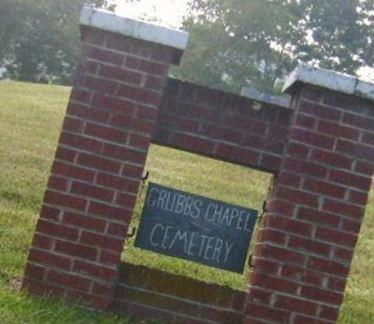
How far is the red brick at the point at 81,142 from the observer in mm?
5055

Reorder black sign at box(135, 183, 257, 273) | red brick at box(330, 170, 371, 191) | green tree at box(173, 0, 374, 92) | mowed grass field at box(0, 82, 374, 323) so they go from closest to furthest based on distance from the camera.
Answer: mowed grass field at box(0, 82, 374, 323)
red brick at box(330, 170, 371, 191)
black sign at box(135, 183, 257, 273)
green tree at box(173, 0, 374, 92)

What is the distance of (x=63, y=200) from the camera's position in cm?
505

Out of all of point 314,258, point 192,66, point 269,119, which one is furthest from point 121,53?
point 192,66

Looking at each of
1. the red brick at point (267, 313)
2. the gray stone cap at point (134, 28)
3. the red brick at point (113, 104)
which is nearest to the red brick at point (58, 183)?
the red brick at point (113, 104)

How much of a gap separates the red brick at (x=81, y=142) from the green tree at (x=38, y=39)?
44.5 metres

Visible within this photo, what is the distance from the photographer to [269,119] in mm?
5215

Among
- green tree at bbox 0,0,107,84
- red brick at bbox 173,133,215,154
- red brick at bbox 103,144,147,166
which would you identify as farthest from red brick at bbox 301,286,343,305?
green tree at bbox 0,0,107,84

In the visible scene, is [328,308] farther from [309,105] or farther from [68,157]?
[68,157]

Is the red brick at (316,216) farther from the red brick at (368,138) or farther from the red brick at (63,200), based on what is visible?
the red brick at (63,200)

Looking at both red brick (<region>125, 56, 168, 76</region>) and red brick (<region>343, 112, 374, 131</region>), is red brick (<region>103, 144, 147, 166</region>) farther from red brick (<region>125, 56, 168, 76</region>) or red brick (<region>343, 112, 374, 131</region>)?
red brick (<region>343, 112, 374, 131</region>)

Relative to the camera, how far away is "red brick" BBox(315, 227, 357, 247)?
5086mm

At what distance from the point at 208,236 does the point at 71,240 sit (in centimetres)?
89

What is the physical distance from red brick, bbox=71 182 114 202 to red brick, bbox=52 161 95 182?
0.14ft

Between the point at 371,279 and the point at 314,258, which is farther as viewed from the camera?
the point at 371,279
